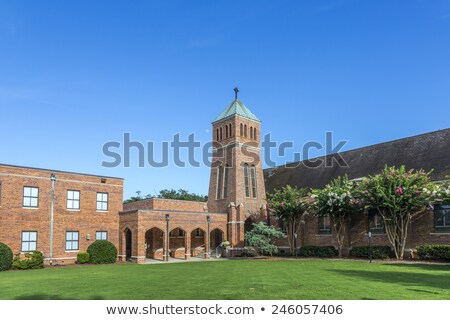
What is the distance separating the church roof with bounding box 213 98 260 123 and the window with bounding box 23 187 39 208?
18741 millimetres

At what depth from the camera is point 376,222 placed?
31.2m

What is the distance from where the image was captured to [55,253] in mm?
29359

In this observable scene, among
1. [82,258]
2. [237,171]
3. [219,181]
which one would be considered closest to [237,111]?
[237,171]

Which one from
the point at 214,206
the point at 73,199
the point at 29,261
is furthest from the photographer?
the point at 214,206

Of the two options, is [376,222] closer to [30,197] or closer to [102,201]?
[102,201]

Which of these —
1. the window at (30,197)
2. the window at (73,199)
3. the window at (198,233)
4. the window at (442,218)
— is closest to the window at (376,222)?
the window at (442,218)

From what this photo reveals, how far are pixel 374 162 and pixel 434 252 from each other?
418 inches

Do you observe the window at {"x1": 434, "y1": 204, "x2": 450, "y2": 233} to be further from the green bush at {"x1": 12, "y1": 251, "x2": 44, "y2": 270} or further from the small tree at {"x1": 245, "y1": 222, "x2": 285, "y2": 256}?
the green bush at {"x1": 12, "y1": 251, "x2": 44, "y2": 270}

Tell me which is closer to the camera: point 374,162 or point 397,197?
point 397,197

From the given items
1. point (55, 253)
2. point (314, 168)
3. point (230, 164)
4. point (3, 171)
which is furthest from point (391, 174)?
point (3, 171)

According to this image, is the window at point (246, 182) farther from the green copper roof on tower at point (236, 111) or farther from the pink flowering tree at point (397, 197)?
the pink flowering tree at point (397, 197)

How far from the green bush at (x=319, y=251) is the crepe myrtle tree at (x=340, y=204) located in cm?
78

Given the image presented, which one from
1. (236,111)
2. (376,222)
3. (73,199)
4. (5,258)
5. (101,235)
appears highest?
(236,111)

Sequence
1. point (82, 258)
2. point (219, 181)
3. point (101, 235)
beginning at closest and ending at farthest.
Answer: point (82, 258), point (101, 235), point (219, 181)
